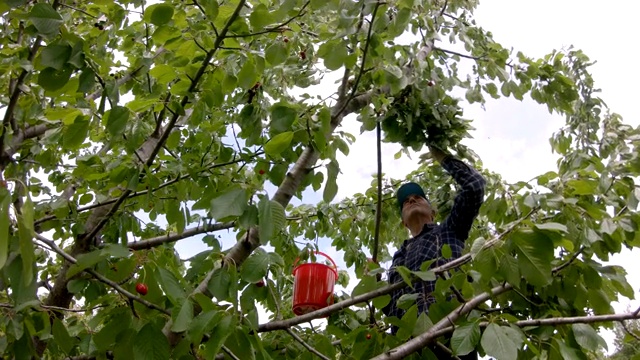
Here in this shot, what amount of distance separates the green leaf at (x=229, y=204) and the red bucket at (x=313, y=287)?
1.07m

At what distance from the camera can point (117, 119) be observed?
177 cm

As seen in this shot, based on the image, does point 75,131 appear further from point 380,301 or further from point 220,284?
point 380,301

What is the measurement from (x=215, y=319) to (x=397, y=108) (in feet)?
4.76

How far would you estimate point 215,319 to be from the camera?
150 centimetres

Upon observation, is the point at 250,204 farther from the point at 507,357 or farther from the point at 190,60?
the point at 507,357

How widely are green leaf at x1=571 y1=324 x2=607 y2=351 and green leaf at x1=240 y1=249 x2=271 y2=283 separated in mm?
996

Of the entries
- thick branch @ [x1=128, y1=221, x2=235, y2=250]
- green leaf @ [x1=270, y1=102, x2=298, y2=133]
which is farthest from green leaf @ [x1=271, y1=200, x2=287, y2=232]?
thick branch @ [x1=128, y1=221, x2=235, y2=250]

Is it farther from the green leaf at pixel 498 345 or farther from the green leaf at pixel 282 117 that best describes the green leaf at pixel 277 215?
the green leaf at pixel 498 345

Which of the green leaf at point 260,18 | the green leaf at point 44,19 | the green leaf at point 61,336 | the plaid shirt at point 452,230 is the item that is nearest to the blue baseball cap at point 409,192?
the plaid shirt at point 452,230

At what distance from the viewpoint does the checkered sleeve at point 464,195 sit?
2684mm

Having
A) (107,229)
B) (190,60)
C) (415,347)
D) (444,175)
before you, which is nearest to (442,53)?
(444,175)

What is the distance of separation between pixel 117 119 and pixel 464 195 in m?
1.72

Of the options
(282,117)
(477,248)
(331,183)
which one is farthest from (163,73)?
(477,248)

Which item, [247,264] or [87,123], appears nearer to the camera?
[247,264]
